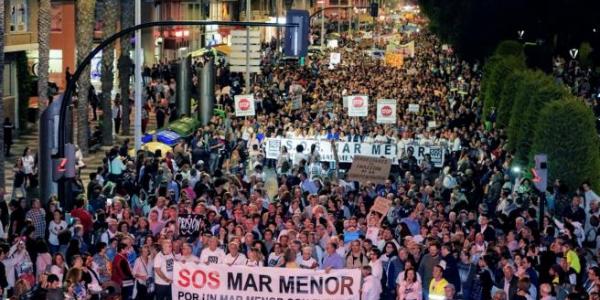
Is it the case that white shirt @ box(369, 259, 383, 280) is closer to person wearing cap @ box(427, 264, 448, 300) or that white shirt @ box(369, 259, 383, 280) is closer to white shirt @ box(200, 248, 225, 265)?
person wearing cap @ box(427, 264, 448, 300)

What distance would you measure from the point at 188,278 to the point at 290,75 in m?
50.5

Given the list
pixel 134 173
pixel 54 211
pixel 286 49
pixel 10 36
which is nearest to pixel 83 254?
pixel 54 211

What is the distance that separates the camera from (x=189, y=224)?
21500mm

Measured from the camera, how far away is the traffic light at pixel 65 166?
941 inches

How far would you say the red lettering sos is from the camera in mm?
17500

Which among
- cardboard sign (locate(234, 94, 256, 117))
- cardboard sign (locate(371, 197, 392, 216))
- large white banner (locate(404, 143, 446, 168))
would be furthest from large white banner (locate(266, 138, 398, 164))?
cardboard sign (locate(371, 197, 392, 216))

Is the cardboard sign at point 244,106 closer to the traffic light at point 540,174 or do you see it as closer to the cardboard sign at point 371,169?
the cardboard sign at point 371,169

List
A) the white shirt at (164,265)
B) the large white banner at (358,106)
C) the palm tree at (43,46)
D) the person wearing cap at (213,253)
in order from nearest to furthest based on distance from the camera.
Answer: the white shirt at (164,265) < the person wearing cap at (213,253) < the palm tree at (43,46) < the large white banner at (358,106)

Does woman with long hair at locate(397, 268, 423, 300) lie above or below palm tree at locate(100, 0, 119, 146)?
below

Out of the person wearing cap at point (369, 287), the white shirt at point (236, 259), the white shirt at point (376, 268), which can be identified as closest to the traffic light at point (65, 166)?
the white shirt at point (236, 259)

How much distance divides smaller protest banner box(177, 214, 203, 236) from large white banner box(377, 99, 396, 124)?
64.9 ft

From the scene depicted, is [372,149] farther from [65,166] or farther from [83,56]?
[65,166]

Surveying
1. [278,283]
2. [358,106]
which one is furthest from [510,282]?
[358,106]

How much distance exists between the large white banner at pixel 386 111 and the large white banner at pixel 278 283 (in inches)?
933
